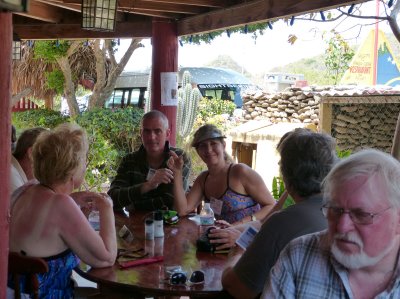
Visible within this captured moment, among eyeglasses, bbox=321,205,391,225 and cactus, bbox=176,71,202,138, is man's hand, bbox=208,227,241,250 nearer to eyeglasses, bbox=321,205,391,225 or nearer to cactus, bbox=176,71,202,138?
eyeglasses, bbox=321,205,391,225

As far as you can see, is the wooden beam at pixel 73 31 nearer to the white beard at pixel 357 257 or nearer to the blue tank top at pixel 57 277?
the blue tank top at pixel 57 277

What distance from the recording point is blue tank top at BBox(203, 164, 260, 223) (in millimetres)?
3576

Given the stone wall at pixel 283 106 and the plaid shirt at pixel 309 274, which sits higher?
the stone wall at pixel 283 106

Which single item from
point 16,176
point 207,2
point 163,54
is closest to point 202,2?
point 207,2

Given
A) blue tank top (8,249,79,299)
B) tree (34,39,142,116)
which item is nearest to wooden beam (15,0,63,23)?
blue tank top (8,249,79,299)

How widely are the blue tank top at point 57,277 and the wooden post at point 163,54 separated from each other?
10.2ft

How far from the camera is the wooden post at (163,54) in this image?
5.62 m

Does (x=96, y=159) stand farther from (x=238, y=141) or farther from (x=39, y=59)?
(x=39, y=59)

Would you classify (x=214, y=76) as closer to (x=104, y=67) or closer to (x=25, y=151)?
(x=104, y=67)

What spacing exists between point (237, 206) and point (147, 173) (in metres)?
0.83

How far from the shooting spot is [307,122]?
10414 mm

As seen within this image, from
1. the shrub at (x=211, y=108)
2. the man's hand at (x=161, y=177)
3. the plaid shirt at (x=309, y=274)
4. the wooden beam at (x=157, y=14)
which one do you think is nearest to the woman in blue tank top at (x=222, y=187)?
the man's hand at (x=161, y=177)

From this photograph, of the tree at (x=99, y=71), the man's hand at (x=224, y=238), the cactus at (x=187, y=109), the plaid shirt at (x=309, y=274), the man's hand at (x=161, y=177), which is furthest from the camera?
the tree at (x=99, y=71)

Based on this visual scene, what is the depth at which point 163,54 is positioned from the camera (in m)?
Result: 5.64
